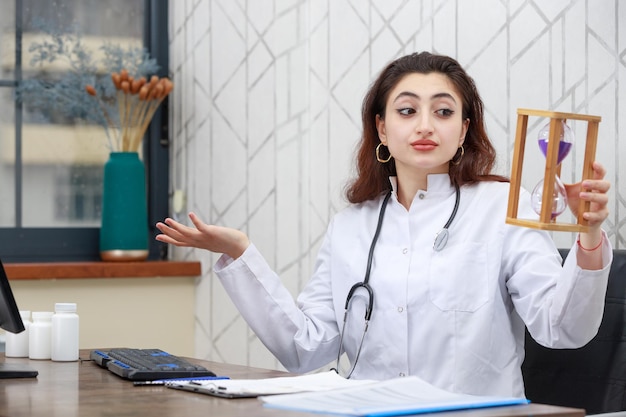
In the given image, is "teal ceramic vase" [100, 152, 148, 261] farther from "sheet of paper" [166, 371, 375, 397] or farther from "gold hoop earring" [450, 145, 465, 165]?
"sheet of paper" [166, 371, 375, 397]

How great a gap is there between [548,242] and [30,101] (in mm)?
2160

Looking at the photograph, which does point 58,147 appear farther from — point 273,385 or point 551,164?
point 551,164

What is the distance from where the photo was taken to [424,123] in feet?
7.18

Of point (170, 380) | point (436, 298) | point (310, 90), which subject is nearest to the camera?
point (170, 380)

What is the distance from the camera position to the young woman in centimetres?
208

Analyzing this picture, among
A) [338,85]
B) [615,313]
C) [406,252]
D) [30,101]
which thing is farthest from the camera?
[30,101]

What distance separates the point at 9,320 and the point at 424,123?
0.94 m

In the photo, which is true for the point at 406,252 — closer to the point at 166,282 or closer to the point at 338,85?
the point at 338,85

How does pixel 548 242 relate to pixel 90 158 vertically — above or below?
below

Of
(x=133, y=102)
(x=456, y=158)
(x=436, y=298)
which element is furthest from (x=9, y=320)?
(x=133, y=102)

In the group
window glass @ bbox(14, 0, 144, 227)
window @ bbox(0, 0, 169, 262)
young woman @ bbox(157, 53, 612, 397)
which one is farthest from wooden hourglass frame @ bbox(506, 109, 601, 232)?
window @ bbox(0, 0, 169, 262)

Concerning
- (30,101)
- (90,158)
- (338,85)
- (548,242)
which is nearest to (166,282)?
(90,158)

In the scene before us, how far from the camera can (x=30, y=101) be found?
360 cm

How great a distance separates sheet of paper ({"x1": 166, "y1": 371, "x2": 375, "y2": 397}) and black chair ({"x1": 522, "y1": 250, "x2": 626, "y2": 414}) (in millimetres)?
533
